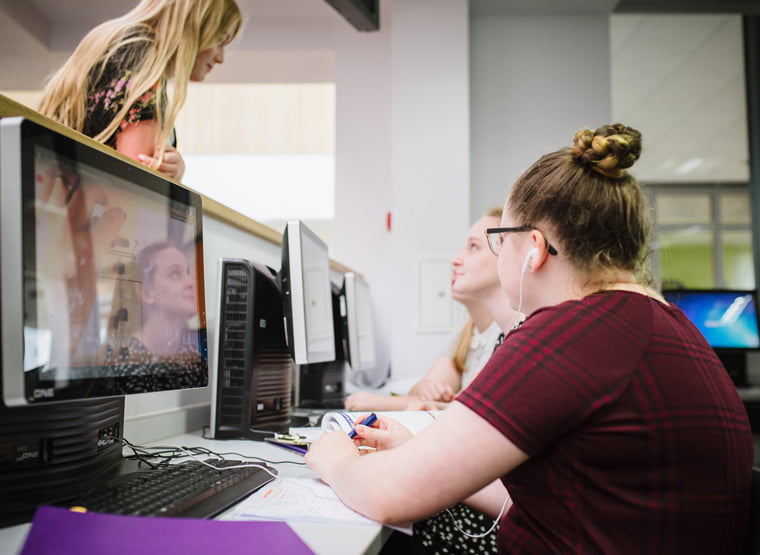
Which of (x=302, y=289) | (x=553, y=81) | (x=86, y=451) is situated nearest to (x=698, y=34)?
(x=553, y=81)

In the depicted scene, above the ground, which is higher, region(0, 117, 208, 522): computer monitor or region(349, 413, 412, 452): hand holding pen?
region(0, 117, 208, 522): computer monitor

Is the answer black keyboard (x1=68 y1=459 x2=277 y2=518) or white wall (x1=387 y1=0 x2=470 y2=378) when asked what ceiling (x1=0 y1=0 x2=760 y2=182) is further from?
black keyboard (x1=68 y1=459 x2=277 y2=518)

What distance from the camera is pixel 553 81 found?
3129mm

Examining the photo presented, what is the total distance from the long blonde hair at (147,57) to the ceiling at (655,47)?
35 centimetres

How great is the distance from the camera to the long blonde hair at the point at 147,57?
135 cm

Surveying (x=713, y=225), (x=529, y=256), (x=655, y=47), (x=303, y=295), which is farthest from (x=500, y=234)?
(x=713, y=225)

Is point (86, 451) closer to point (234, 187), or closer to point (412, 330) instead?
point (412, 330)

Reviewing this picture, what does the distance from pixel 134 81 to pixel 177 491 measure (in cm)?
107

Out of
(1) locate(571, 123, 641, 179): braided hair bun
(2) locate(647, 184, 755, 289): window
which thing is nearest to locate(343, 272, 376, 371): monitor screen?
(1) locate(571, 123, 641, 179): braided hair bun

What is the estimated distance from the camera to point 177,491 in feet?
2.27

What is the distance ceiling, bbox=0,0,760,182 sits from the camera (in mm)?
3123

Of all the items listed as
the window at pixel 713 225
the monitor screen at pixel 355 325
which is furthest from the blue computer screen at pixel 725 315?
the window at pixel 713 225

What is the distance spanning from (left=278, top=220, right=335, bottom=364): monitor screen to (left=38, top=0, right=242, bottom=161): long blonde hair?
46 cm

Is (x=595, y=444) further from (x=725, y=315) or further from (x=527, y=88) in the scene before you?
(x=527, y=88)
